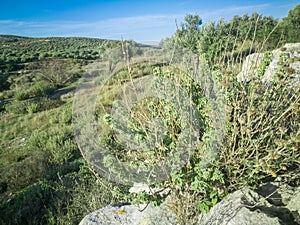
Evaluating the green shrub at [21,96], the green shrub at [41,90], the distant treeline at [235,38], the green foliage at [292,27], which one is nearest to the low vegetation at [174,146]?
the distant treeline at [235,38]

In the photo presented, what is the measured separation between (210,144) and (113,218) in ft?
5.10

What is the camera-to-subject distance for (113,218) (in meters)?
2.96

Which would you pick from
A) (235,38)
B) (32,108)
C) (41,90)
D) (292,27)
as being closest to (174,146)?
(235,38)

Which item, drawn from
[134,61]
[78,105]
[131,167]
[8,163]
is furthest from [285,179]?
[8,163]

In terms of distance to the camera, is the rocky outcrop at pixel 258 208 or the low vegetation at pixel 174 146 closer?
the rocky outcrop at pixel 258 208

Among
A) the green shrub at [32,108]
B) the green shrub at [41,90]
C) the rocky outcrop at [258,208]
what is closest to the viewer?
the rocky outcrop at [258,208]

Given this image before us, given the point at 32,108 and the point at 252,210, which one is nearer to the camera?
the point at 252,210

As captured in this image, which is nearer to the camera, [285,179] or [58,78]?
[285,179]

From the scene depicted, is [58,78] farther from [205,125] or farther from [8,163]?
[205,125]

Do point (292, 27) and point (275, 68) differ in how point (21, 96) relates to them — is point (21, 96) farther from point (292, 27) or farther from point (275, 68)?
point (292, 27)

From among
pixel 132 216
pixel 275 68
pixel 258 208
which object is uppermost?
pixel 275 68

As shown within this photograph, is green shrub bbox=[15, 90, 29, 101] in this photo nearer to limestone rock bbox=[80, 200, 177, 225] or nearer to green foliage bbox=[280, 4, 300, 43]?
green foliage bbox=[280, 4, 300, 43]

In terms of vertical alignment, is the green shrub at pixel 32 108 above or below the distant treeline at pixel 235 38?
below

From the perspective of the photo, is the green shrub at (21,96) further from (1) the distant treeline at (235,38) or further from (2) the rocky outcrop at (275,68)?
(2) the rocky outcrop at (275,68)
